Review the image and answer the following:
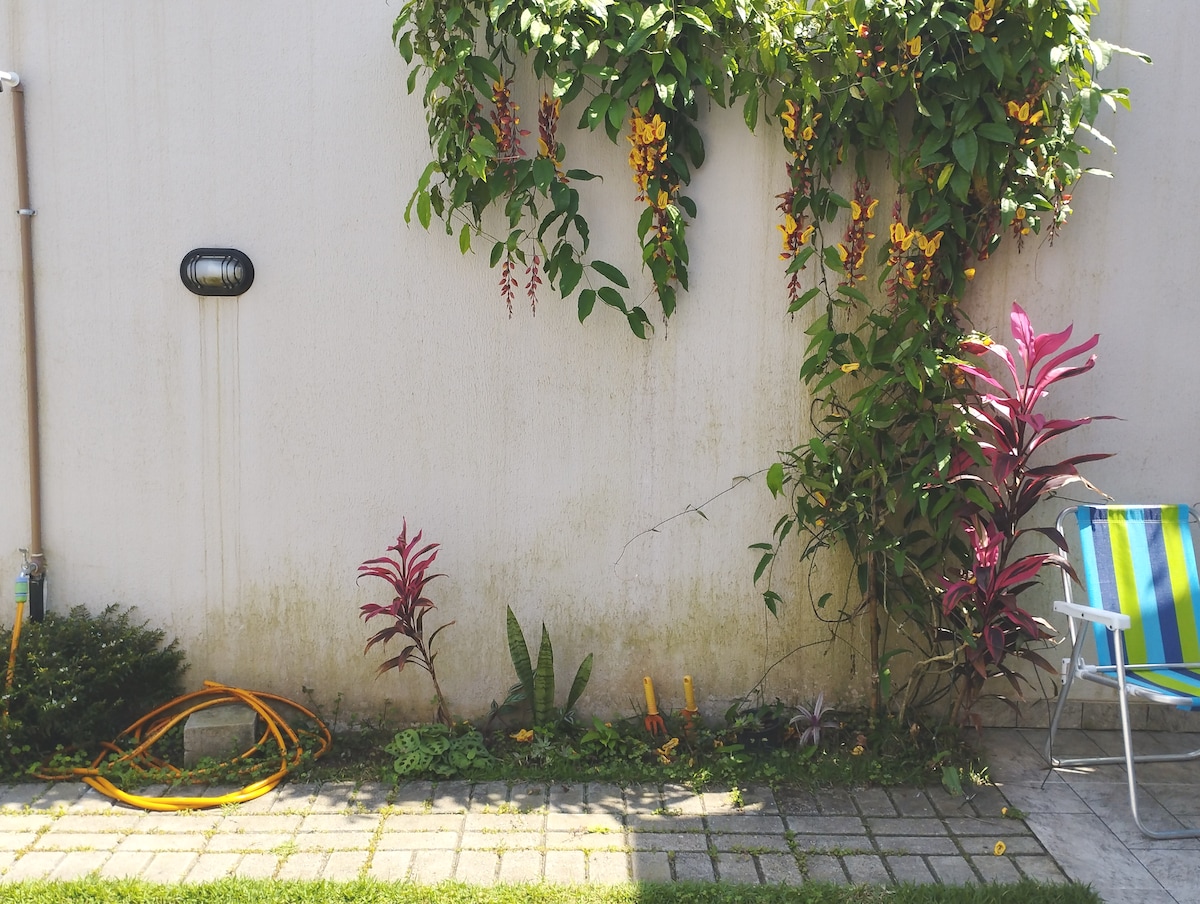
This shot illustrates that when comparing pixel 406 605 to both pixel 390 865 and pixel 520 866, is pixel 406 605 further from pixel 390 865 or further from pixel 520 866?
pixel 520 866

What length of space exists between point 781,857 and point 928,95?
103 inches

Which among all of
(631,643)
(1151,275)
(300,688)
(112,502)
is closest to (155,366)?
(112,502)

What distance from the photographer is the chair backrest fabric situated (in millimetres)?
3660

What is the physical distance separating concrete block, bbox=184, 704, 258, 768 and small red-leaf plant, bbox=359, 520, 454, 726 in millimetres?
516

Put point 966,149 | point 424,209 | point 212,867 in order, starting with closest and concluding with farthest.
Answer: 1. point 212,867
2. point 966,149
3. point 424,209

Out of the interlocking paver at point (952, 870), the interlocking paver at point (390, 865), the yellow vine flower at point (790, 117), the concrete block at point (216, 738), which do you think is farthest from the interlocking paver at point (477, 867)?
the yellow vine flower at point (790, 117)

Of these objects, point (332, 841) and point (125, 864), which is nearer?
point (125, 864)

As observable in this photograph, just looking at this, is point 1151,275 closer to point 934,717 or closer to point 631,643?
point 934,717

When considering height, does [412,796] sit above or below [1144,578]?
below

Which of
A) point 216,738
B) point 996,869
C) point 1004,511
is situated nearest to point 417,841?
point 216,738

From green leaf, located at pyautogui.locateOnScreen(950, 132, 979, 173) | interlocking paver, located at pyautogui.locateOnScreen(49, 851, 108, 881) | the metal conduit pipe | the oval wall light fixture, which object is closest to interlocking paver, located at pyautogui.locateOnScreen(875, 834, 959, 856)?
green leaf, located at pyautogui.locateOnScreen(950, 132, 979, 173)

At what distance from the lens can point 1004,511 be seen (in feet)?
11.9

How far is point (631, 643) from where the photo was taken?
408 cm

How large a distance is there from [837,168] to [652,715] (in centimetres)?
219
